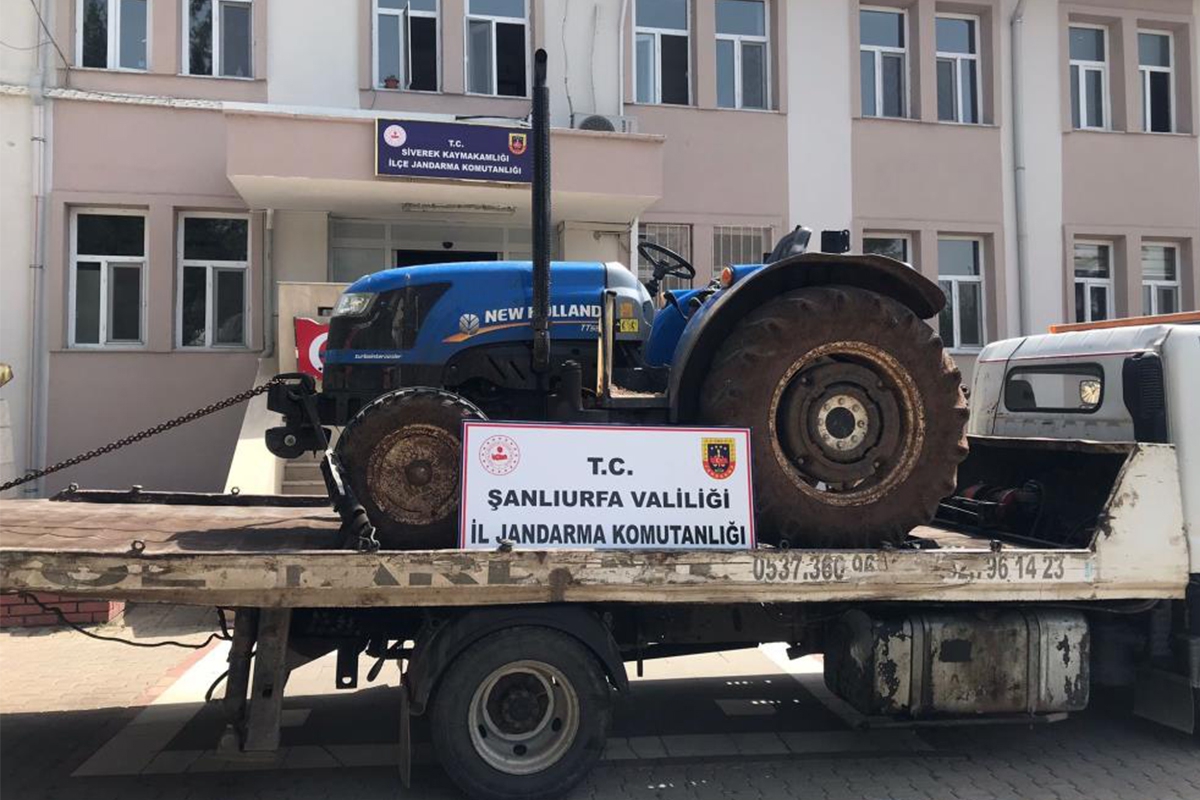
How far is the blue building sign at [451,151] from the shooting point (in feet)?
31.8

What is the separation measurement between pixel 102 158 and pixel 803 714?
1016 cm

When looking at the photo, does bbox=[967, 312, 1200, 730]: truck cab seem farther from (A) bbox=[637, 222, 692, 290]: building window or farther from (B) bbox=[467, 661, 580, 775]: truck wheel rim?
(A) bbox=[637, 222, 692, 290]: building window

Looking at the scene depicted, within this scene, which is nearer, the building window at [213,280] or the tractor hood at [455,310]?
the tractor hood at [455,310]

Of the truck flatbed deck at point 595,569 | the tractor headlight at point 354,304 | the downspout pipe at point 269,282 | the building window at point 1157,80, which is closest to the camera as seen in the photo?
the truck flatbed deck at point 595,569

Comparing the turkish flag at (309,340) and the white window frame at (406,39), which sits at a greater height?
the white window frame at (406,39)

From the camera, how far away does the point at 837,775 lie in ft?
14.5

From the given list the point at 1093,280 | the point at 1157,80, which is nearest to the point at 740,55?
the point at 1093,280

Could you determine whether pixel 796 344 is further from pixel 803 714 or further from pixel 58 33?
pixel 58 33

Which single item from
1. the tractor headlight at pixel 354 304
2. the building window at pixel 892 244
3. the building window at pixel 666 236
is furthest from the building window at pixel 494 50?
the tractor headlight at pixel 354 304

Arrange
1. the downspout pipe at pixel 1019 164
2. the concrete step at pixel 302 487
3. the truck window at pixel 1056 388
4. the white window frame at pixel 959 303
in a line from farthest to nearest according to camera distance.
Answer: the white window frame at pixel 959 303 < the downspout pipe at pixel 1019 164 < the concrete step at pixel 302 487 < the truck window at pixel 1056 388

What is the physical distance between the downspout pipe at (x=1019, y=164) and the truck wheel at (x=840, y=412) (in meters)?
9.83

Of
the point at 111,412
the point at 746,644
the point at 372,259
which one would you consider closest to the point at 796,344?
the point at 746,644

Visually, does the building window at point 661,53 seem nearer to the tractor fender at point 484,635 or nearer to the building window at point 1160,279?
the building window at point 1160,279

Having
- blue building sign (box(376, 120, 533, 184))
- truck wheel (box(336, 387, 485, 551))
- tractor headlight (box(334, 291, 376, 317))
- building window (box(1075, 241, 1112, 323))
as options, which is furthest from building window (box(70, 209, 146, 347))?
building window (box(1075, 241, 1112, 323))
